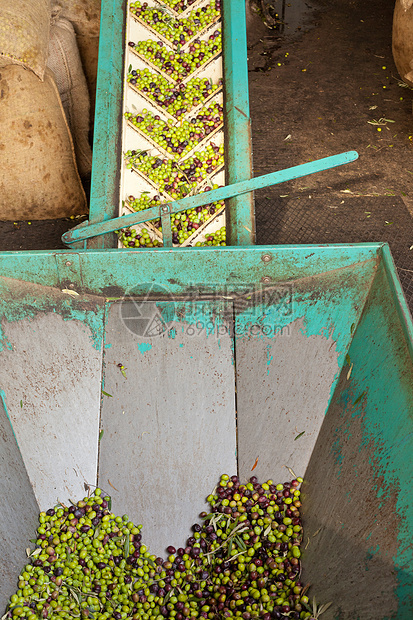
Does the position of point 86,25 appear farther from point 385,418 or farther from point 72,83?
point 385,418

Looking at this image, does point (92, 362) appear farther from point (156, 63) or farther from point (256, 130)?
point (256, 130)

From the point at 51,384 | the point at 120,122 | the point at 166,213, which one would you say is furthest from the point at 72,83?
the point at 51,384

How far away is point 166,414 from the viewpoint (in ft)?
6.95

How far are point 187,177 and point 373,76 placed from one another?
270cm

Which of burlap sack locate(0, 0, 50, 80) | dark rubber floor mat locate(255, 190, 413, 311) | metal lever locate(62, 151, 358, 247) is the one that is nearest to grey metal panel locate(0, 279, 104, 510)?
metal lever locate(62, 151, 358, 247)

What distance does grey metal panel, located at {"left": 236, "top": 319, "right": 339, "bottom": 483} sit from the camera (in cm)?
210

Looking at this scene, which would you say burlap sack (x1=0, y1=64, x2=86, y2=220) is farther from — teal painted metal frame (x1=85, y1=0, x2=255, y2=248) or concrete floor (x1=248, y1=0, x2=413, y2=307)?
concrete floor (x1=248, y1=0, x2=413, y2=307)

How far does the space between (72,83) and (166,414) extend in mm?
2356

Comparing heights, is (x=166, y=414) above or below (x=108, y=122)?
Answer: below

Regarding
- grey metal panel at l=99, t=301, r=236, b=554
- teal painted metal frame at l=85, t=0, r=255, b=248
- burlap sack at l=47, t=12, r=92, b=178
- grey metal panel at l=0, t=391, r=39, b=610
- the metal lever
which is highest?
burlap sack at l=47, t=12, r=92, b=178

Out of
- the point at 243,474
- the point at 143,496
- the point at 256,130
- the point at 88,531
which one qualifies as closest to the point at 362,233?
the point at 256,130

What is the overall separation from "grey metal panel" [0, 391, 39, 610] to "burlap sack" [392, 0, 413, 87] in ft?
10.9

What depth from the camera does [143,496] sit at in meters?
2.05

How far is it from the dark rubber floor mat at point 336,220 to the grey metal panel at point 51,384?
162 cm
